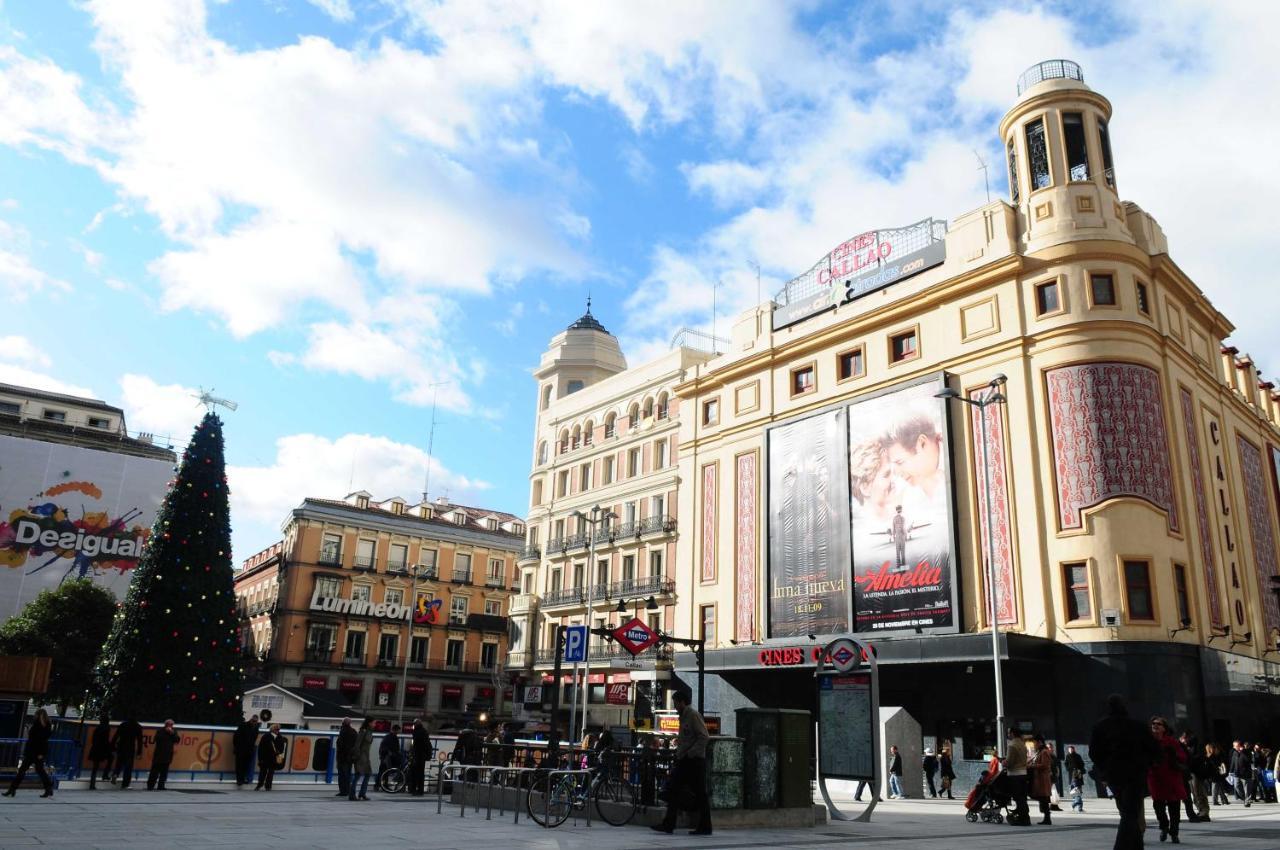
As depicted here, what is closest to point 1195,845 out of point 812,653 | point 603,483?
point 812,653

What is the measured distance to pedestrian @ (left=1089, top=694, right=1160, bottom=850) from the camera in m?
9.62

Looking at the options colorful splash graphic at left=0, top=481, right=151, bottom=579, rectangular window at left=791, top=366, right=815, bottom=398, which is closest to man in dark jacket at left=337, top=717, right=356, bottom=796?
rectangular window at left=791, top=366, right=815, bottom=398

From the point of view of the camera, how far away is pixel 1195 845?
12.4m

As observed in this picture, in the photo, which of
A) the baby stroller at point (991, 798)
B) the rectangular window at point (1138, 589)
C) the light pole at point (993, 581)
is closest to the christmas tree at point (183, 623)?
the baby stroller at point (991, 798)

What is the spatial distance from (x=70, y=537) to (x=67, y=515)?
1.33 m

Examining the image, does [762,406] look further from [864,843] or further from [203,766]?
[864,843]

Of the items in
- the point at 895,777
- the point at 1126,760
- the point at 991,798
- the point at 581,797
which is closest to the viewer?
the point at 1126,760

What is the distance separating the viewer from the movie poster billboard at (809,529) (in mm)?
33375

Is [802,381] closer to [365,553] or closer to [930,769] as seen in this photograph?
[930,769]

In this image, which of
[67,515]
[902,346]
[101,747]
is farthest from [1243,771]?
[67,515]

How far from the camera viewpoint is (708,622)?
38.8 m

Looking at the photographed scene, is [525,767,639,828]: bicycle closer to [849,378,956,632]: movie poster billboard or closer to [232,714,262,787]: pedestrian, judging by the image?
[232,714,262,787]: pedestrian

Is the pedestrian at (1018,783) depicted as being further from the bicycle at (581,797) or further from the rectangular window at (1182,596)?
the rectangular window at (1182,596)

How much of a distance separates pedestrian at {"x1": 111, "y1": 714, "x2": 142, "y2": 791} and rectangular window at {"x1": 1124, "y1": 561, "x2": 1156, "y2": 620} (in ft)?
84.0
